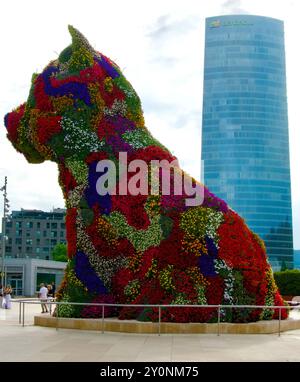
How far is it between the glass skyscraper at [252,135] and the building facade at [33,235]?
3302 centimetres

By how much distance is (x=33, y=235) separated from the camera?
406 feet

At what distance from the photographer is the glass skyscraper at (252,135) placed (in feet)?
425

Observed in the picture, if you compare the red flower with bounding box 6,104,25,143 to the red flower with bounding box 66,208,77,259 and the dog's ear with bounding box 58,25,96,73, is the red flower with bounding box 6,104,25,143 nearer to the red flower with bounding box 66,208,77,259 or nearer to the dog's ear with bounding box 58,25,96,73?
the dog's ear with bounding box 58,25,96,73

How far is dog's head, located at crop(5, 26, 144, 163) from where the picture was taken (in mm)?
18484

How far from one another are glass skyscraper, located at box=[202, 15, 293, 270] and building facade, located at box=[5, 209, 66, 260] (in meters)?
33.0

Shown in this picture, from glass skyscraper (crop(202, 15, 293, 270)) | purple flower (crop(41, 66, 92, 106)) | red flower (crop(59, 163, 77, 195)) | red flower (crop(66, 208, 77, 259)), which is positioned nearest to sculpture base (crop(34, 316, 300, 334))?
red flower (crop(66, 208, 77, 259))

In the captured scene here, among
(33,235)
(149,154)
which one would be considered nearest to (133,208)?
(149,154)

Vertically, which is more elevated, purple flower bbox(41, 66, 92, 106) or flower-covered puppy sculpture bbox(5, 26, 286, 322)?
purple flower bbox(41, 66, 92, 106)

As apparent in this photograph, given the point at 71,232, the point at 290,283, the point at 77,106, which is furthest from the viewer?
the point at 290,283

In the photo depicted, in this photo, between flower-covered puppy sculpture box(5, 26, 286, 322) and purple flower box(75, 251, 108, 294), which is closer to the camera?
flower-covered puppy sculpture box(5, 26, 286, 322)

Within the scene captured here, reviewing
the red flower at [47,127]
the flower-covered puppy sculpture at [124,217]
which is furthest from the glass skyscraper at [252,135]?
the red flower at [47,127]

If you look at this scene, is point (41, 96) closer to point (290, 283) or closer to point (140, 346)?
point (140, 346)

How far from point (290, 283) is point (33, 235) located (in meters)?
89.1

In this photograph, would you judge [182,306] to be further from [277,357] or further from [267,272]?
[277,357]
